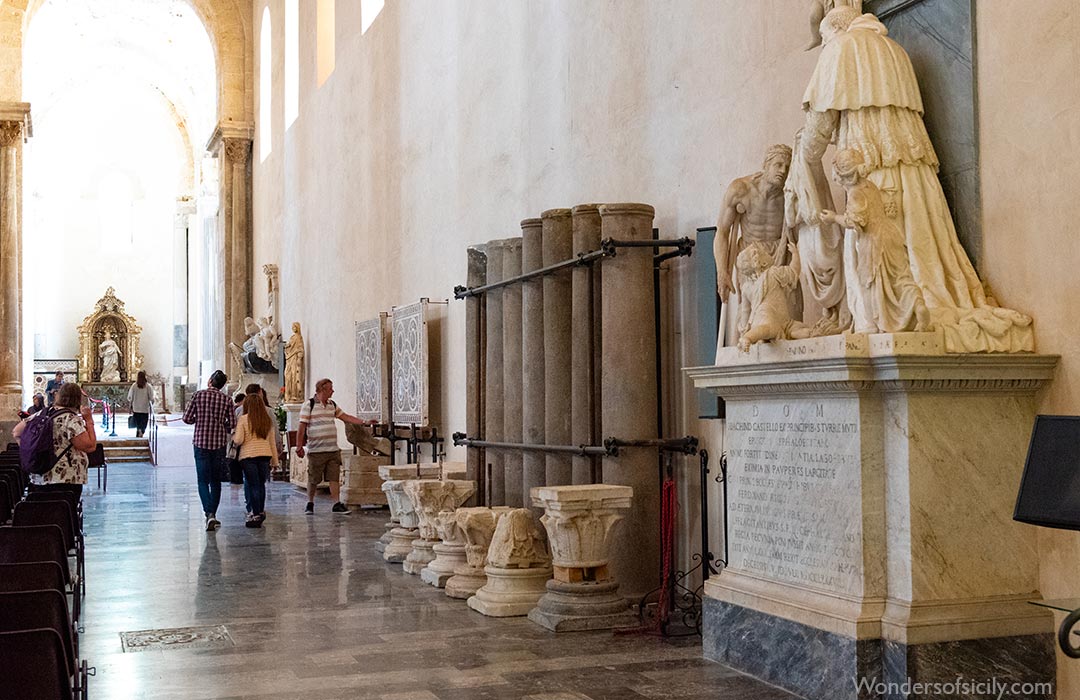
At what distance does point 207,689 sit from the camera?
18.6 feet

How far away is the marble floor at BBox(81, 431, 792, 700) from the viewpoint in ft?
18.5

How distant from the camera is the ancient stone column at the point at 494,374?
970 centimetres

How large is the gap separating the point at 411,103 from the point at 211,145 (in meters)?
14.4

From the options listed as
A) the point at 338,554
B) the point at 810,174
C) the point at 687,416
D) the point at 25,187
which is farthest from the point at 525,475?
the point at 25,187

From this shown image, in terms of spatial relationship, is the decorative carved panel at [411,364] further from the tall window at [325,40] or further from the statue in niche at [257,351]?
the statue in niche at [257,351]

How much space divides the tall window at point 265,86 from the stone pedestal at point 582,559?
19.0m

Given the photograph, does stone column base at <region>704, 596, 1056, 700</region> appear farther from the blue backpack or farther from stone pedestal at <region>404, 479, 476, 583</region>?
the blue backpack

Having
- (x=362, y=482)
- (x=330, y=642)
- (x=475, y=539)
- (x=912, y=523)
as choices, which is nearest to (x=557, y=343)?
(x=475, y=539)

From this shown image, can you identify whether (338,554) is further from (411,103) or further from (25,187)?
(25,187)

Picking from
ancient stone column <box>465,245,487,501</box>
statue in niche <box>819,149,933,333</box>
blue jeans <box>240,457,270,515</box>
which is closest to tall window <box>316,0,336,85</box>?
blue jeans <box>240,457,270,515</box>

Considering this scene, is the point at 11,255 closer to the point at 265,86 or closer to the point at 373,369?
the point at 265,86

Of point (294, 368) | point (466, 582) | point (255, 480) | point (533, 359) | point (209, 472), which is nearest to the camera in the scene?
point (466, 582)

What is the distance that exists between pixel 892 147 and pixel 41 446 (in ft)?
21.8

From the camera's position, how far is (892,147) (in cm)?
561
